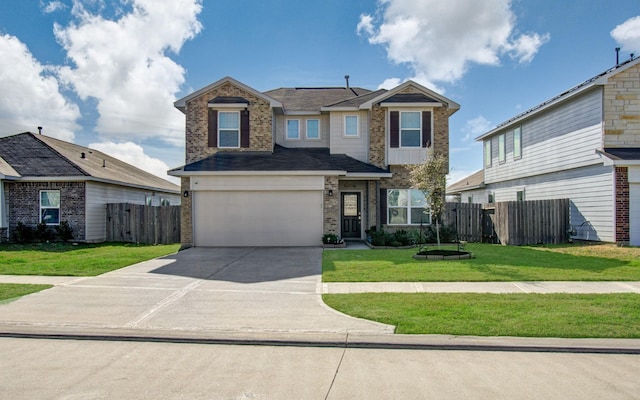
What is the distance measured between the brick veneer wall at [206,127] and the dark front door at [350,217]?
4175 mm

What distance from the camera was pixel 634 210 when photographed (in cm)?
1608

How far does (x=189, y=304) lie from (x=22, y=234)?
1600 cm

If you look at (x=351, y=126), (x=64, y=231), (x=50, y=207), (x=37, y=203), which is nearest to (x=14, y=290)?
(x=64, y=231)

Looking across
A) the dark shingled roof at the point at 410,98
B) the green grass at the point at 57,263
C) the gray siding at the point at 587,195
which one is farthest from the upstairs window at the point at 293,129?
the gray siding at the point at 587,195

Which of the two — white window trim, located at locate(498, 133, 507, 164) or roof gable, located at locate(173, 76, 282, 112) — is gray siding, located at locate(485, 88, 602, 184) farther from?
roof gable, located at locate(173, 76, 282, 112)

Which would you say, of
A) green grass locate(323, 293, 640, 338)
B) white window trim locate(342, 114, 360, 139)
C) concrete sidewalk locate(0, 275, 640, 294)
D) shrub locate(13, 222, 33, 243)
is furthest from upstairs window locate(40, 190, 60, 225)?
green grass locate(323, 293, 640, 338)

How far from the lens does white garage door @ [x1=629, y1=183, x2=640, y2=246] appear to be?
16048 millimetres

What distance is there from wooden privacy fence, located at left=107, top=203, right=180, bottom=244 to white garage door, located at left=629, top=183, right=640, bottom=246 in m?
18.5

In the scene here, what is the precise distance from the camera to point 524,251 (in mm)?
15641

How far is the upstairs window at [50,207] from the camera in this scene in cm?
2044

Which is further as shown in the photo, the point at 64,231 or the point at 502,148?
the point at 502,148

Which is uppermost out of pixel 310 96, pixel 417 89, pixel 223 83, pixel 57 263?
pixel 310 96

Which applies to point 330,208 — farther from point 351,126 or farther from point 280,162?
point 351,126

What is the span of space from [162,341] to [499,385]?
4251 millimetres
